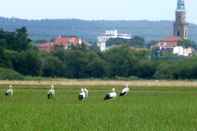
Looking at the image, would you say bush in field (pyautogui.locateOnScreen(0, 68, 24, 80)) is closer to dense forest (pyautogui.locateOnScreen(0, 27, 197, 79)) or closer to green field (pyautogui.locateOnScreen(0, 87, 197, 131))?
dense forest (pyautogui.locateOnScreen(0, 27, 197, 79))

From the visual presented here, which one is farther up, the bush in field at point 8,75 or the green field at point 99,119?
the green field at point 99,119

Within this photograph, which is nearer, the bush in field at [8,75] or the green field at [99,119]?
the green field at [99,119]

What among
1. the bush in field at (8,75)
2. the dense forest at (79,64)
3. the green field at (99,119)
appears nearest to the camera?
the green field at (99,119)

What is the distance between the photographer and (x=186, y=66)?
105 m

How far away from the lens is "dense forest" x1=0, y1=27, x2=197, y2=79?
99.4m

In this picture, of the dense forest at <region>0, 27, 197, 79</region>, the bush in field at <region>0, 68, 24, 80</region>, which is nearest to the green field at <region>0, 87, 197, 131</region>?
the bush in field at <region>0, 68, 24, 80</region>

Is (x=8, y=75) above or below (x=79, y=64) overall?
above

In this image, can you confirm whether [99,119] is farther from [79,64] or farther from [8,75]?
[79,64]

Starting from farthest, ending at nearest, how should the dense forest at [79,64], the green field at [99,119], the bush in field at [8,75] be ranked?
the dense forest at [79,64] → the bush in field at [8,75] → the green field at [99,119]

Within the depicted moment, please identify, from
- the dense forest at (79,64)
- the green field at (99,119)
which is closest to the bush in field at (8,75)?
the dense forest at (79,64)

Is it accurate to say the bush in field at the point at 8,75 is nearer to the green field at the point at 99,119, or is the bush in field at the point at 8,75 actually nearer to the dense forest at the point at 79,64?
the dense forest at the point at 79,64

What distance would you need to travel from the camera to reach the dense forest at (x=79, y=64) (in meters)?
99.4

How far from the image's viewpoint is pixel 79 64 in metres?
114

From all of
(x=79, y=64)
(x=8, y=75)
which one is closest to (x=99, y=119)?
(x=8, y=75)
